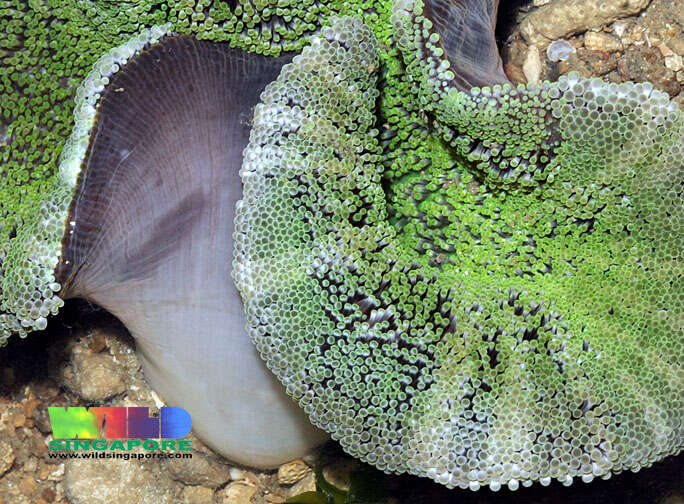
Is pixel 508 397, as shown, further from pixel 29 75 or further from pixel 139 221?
pixel 29 75

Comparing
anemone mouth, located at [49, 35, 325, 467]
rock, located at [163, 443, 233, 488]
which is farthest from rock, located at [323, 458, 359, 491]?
anemone mouth, located at [49, 35, 325, 467]

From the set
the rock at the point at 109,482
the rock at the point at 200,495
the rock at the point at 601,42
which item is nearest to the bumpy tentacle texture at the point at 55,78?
the rock at the point at 601,42

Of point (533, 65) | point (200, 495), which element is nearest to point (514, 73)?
point (533, 65)

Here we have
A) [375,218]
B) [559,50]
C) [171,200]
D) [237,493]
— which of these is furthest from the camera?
[237,493]

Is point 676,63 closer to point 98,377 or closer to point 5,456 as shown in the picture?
point 98,377

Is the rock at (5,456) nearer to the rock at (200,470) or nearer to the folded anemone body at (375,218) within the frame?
the rock at (200,470)

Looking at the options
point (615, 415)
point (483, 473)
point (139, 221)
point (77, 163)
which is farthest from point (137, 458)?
point (615, 415)
